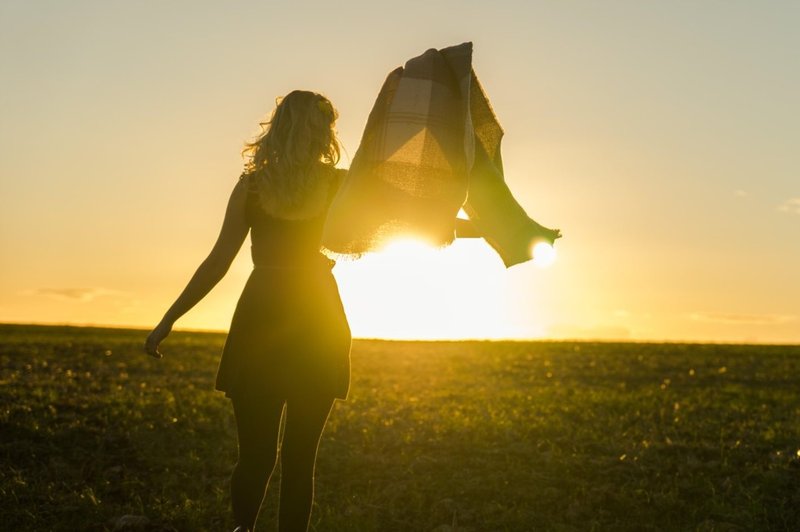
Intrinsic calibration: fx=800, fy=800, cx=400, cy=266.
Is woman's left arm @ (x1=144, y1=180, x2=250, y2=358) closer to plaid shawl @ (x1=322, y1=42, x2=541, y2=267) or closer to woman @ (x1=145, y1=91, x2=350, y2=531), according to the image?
woman @ (x1=145, y1=91, x2=350, y2=531)

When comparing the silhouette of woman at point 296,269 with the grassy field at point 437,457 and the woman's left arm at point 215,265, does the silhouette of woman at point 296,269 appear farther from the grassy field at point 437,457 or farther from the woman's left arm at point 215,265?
the grassy field at point 437,457

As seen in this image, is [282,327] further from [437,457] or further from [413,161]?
[437,457]

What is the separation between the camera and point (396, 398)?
1323 centimetres

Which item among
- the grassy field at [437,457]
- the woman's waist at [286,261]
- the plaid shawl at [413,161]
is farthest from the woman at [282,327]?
the grassy field at [437,457]

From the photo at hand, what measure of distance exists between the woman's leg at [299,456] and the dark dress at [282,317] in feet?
0.30

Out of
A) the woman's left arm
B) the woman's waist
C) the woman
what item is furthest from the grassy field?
the woman's waist

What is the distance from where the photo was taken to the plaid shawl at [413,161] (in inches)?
161

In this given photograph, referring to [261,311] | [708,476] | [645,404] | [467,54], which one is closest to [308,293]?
[261,311]

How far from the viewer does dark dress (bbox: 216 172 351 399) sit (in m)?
4.13

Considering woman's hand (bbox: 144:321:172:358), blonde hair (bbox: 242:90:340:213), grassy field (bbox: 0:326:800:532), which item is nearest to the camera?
blonde hair (bbox: 242:90:340:213)

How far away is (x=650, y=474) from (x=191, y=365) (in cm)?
1276

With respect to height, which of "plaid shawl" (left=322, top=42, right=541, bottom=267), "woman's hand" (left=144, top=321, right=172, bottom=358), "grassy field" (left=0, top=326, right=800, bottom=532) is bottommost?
"grassy field" (left=0, top=326, right=800, bottom=532)

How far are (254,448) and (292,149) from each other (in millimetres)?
1557

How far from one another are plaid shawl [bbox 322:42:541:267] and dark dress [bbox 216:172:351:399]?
0.59 feet
